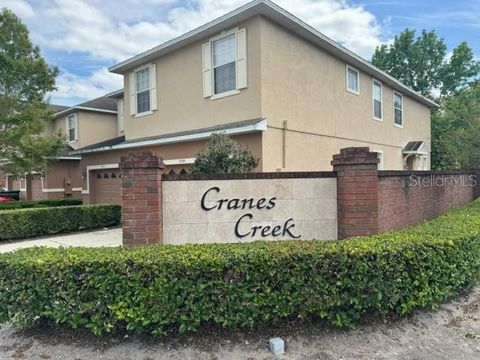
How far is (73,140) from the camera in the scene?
20.6 meters

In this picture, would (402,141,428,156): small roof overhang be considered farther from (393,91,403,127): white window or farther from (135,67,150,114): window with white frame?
(135,67,150,114): window with white frame

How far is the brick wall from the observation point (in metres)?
6.27

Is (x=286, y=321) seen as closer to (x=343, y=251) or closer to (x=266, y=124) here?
(x=343, y=251)

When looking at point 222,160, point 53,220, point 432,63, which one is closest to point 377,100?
point 222,160

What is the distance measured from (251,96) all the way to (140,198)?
5.89 m

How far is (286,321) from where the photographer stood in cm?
388

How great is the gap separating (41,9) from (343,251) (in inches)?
496

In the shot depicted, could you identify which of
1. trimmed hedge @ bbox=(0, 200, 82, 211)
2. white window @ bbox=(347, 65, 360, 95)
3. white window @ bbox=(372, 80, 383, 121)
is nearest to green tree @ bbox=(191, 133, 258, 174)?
white window @ bbox=(347, 65, 360, 95)

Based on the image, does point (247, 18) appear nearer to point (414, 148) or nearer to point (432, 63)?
point (414, 148)

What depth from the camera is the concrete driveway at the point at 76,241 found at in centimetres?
935

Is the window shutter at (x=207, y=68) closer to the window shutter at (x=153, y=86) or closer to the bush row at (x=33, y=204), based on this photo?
the window shutter at (x=153, y=86)

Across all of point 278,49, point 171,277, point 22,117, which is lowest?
point 171,277


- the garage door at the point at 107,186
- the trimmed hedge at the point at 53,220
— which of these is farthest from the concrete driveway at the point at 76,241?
the garage door at the point at 107,186

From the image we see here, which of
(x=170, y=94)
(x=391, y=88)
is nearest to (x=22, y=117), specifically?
(x=170, y=94)
